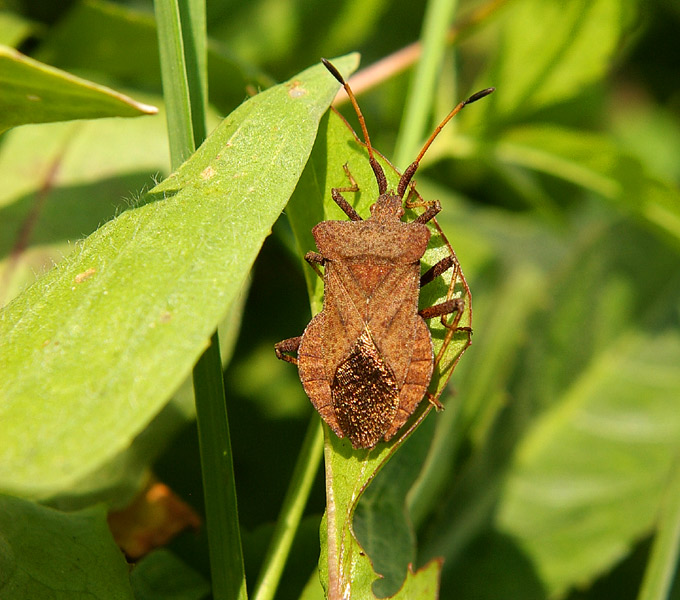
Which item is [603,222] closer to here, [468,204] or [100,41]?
[468,204]

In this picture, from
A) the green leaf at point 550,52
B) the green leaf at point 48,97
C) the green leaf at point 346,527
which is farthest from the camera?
the green leaf at point 550,52

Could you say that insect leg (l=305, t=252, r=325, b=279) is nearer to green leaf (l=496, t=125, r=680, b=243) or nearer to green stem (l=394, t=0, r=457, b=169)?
green stem (l=394, t=0, r=457, b=169)

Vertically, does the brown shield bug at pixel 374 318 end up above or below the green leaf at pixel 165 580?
above

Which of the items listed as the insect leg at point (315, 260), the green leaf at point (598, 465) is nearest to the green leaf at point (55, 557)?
the insect leg at point (315, 260)

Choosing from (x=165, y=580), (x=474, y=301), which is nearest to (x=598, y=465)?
(x=474, y=301)

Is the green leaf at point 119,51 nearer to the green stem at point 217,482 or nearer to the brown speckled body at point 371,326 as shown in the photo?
the brown speckled body at point 371,326

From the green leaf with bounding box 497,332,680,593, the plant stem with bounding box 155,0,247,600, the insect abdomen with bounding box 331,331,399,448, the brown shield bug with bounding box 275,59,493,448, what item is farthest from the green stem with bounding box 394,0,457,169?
the green leaf with bounding box 497,332,680,593
